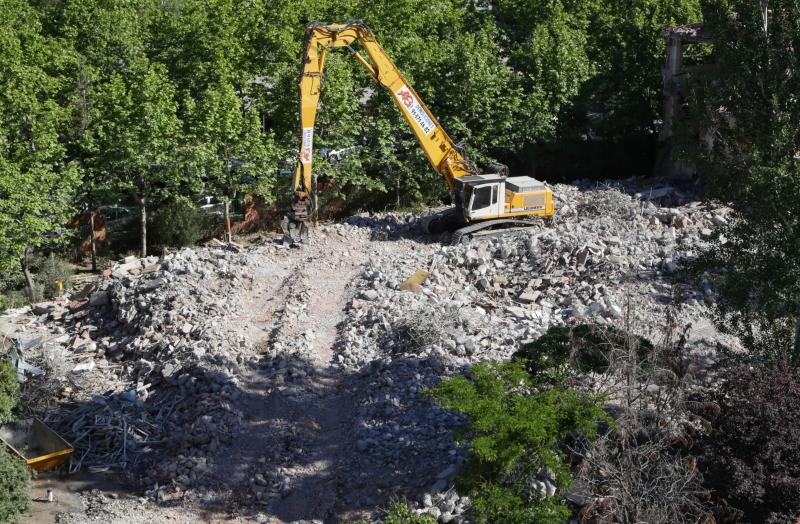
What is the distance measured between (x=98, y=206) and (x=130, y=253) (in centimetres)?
181

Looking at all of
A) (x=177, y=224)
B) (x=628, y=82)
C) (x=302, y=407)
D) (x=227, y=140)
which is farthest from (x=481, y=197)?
(x=628, y=82)

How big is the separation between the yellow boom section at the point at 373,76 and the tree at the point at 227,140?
297cm

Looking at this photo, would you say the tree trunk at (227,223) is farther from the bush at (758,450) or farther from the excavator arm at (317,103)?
the bush at (758,450)

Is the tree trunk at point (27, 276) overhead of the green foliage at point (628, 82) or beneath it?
beneath

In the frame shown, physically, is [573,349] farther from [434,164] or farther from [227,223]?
[227,223]

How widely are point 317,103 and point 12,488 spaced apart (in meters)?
13.0

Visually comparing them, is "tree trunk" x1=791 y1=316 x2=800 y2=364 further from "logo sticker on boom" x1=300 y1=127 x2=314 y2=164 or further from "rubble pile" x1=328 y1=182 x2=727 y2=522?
"logo sticker on boom" x1=300 y1=127 x2=314 y2=164

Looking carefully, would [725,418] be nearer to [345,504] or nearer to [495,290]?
[345,504]

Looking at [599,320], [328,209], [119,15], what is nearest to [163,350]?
[599,320]

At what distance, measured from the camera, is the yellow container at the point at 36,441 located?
55.1 feet

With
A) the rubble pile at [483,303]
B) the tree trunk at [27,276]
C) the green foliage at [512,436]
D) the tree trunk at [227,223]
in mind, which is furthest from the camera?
the tree trunk at [227,223]

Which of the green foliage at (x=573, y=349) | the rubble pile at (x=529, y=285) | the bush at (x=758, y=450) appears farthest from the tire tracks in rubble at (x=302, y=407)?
the bush at (x=758, y=450)

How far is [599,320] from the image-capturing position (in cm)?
1967

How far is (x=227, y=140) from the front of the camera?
2625cm
